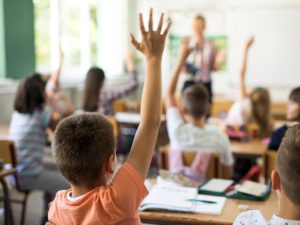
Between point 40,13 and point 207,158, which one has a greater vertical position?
point 40,13

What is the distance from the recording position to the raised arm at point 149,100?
57.5 inches

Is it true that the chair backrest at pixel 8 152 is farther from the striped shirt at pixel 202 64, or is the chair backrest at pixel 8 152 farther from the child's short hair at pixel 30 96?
the striped shirt at pixel 202 64

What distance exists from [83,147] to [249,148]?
247cm

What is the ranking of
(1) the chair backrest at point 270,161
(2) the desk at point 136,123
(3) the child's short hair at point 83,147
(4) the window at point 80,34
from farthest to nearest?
1. (4) the window at point 80,34
2. (2) the desk at point 136,123
3. (1) the chair backrest at point 270,161
4. (3) the child's short hair at point 83,147

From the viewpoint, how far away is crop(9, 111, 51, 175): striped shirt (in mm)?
3414

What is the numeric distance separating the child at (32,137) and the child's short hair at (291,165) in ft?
7.47

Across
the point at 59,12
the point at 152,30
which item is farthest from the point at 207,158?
the point at 59,12

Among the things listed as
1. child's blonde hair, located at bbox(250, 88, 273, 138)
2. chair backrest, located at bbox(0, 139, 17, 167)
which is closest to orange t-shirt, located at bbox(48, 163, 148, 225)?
chair backrest, located at bbox(0, 139, 17, 167)

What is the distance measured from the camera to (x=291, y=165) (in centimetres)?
133

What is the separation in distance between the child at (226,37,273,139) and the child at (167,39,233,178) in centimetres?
113

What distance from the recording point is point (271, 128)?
429 centimetres

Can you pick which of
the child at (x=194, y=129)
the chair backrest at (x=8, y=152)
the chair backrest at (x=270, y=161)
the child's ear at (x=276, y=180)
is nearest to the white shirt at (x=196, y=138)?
the child at (x=194, y=129)

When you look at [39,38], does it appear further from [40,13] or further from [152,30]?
[152,30]

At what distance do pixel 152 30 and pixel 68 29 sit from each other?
19.5ft
